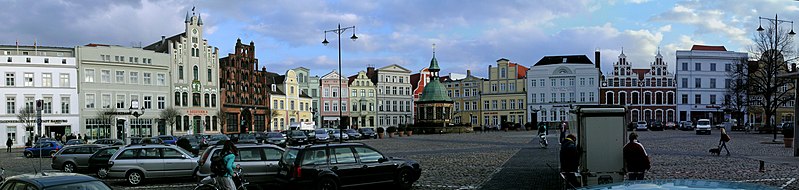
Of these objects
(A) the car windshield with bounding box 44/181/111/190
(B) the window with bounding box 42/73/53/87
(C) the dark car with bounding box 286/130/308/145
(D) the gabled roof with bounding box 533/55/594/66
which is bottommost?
(C) the dark car with bounding box 286/130/308/145

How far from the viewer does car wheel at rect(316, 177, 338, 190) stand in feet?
50.6

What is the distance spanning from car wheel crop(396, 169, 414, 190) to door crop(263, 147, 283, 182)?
334 cm

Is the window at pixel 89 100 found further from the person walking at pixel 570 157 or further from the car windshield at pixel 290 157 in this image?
the person walking at pixel 570 157

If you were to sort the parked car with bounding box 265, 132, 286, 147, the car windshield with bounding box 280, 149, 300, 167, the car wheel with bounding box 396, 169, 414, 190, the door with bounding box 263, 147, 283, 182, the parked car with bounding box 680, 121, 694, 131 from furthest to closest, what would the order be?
the parked car with bounding box 680, 121, 694, 131 → the parked car with bounding box 265, 132, 286, 147 → the door with bounding box 263, 147, 283, 182 → the car wheel with bounding box 396, 169, 414, 190 → the car windshield with bounding box 280, 149, 300, 167

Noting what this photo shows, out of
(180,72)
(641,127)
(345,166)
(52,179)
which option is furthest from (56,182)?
(641,127)

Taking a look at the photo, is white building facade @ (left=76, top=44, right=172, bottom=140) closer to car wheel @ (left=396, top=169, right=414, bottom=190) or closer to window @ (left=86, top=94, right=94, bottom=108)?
window @ (left=86, top=94, right=94, bottom=108)

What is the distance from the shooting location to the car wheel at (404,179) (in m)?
17.0

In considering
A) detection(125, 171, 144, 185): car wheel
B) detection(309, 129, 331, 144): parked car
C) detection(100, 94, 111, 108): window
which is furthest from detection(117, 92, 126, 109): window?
detection(125, 171, 144, 185): car wheel

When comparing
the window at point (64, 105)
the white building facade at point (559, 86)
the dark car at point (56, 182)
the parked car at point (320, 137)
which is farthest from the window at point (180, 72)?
the dark car at point (56, 182)

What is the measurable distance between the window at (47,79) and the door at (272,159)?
5394 centimetres

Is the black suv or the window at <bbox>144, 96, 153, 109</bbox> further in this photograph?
the window at <bbox>144, 96, 153, 109</bbox>

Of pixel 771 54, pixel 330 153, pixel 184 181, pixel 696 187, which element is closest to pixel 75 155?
pixel 184 181

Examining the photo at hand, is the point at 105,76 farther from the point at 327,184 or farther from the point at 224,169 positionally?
the point at 224,169

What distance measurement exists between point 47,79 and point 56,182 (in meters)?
61.1
